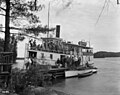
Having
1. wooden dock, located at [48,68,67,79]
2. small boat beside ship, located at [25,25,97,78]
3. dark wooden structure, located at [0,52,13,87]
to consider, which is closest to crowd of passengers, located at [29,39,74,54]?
small boat beside ship, located at [25,25,97,78]

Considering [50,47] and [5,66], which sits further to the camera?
[50,47]

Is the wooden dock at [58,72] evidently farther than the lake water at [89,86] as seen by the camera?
Yes

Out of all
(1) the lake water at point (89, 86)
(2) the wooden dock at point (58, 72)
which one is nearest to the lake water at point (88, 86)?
(1) the lake water at point (89, 86)

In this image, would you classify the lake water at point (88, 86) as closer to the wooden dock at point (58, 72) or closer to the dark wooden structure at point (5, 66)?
the wooden dock at point (58, 72)

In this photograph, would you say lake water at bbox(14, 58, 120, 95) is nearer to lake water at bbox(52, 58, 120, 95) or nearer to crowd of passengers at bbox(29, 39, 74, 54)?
lake water at bbox(52, 58, 120, 95)

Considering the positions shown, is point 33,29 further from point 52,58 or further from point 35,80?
point 52,58

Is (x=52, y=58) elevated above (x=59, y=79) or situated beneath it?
elevated above

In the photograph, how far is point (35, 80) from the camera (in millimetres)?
10164

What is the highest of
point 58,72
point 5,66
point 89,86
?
point 5,66

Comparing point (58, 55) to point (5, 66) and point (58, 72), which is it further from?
point (5, 66)

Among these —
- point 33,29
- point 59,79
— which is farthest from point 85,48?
point 33,29

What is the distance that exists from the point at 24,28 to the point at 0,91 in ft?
12.3

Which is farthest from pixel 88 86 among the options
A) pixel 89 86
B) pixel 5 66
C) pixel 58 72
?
pixel 5 66

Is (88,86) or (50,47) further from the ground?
(50,47)
